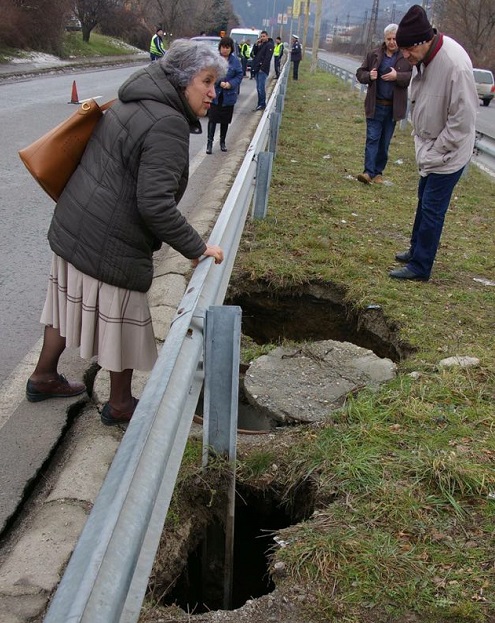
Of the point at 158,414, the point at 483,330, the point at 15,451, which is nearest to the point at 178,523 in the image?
the point at 15,451

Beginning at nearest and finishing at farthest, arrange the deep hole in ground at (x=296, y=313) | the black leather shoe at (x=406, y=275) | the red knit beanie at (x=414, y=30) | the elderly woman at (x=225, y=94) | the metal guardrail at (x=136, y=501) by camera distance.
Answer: the metal guardrail at (x=136, y=501)
the red knit beanie at (x=414, y=30)
the deep hole in ground at (x=296, y=313)
the black leather shoe at (x=406, y=275)
the elderly woman at (x=225, y=94)

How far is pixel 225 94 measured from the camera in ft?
35.0

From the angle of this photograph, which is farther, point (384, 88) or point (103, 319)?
point (384, 88)

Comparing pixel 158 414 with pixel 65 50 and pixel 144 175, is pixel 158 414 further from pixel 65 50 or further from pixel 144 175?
pixel 65 50

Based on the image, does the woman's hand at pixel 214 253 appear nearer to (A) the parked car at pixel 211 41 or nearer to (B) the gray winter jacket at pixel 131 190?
(B) the gray winter jacket at pixel 131 190

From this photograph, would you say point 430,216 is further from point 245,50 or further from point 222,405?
point 245,50

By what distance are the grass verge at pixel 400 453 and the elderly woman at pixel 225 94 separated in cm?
436

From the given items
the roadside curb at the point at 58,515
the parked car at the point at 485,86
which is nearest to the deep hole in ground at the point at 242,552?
the roadside curb at the point at 58,515

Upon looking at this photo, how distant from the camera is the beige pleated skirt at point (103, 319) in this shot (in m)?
3.19

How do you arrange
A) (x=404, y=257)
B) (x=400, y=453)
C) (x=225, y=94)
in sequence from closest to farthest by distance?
(x=400, y=453), (x=404, y=257), (x=225, y=94)

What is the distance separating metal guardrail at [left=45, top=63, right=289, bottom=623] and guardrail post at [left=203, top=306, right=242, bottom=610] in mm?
59

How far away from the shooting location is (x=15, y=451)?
3240 mm

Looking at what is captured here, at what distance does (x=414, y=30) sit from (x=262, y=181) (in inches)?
83.9

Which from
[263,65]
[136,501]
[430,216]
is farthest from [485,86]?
[136,501]
